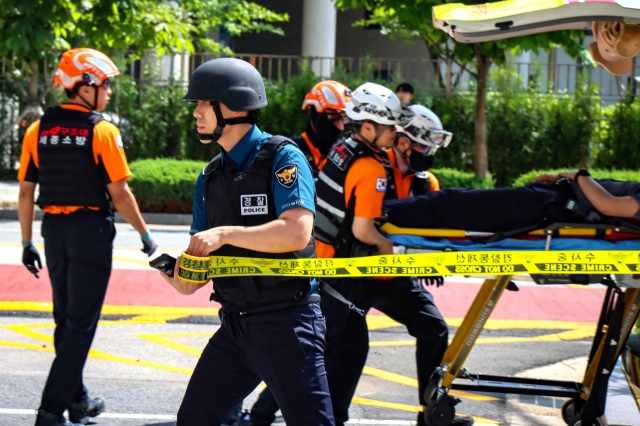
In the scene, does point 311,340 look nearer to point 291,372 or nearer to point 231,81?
point 291,372

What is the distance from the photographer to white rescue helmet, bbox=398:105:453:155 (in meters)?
5.36

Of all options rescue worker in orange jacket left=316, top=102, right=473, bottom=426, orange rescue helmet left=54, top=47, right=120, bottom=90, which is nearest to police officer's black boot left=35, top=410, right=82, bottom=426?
rescue worker in orange jacket left=316, top=102, right=473, bottom=426

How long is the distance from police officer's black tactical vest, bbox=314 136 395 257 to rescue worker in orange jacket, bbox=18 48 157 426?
1118 mm

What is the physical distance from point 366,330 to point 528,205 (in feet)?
3.82

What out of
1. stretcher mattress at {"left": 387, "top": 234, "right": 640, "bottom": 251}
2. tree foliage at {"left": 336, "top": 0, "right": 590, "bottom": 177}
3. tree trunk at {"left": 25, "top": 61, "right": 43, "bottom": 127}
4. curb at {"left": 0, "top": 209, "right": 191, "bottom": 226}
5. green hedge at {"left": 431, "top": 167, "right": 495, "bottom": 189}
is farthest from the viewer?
tree trunk at {"left": 25, "top": 61, "right": 43, "bottom": 127}

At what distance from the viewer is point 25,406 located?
5398 millimetres

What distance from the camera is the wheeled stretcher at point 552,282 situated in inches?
177

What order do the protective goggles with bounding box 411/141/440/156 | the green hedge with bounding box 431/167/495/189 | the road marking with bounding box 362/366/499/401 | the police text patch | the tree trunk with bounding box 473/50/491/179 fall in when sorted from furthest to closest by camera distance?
the tree trunk with bounding box 473/50/491/179, the green hedge with bounding box 431/167/495/189, the road marking with bounding box 362/366/499/401, the protective goggles with bounding box 411/141/440/156, the police text patch

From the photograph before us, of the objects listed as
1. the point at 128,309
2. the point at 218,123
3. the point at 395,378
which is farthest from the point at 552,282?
the point at 128,309

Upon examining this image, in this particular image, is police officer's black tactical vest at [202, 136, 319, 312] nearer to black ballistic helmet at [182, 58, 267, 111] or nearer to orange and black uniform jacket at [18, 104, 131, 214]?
black ballistic helmet at [182, 58, 267, 111]

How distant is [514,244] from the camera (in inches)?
180

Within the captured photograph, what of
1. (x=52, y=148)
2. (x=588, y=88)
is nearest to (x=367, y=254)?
(x=52, y=148)

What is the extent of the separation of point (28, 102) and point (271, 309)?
13.7m

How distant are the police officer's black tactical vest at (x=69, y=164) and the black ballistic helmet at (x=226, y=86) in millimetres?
1675
